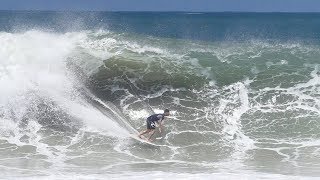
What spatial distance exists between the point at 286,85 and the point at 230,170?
21.3 feet

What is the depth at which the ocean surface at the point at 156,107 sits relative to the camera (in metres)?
11.3

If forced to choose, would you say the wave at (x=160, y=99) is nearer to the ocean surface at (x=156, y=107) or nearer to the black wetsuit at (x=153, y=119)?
the ocean surface at (x=156, y=107)

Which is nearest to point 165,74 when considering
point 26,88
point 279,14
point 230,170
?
point 26,88

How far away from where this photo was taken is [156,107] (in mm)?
15109

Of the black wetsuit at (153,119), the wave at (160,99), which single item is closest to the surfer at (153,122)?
the black wetsuit at (153,119)

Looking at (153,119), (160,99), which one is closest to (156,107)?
(160,99)

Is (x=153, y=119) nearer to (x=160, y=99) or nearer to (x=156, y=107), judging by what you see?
(x=156, y=107)

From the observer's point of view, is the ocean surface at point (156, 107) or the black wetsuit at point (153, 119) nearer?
the ocean surface at point (156, 107)

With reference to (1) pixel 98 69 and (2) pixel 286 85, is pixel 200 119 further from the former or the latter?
(1) pixel 98 69

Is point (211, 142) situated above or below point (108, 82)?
below

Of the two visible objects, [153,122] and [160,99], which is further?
[160,99]

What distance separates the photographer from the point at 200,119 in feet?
47.3

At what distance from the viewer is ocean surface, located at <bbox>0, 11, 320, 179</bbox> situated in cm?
1128

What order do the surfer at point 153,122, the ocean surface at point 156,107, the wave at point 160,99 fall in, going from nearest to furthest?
the ocean surface at point 156,107 < the wave at point 160,99 < the surfer at point 153,122
